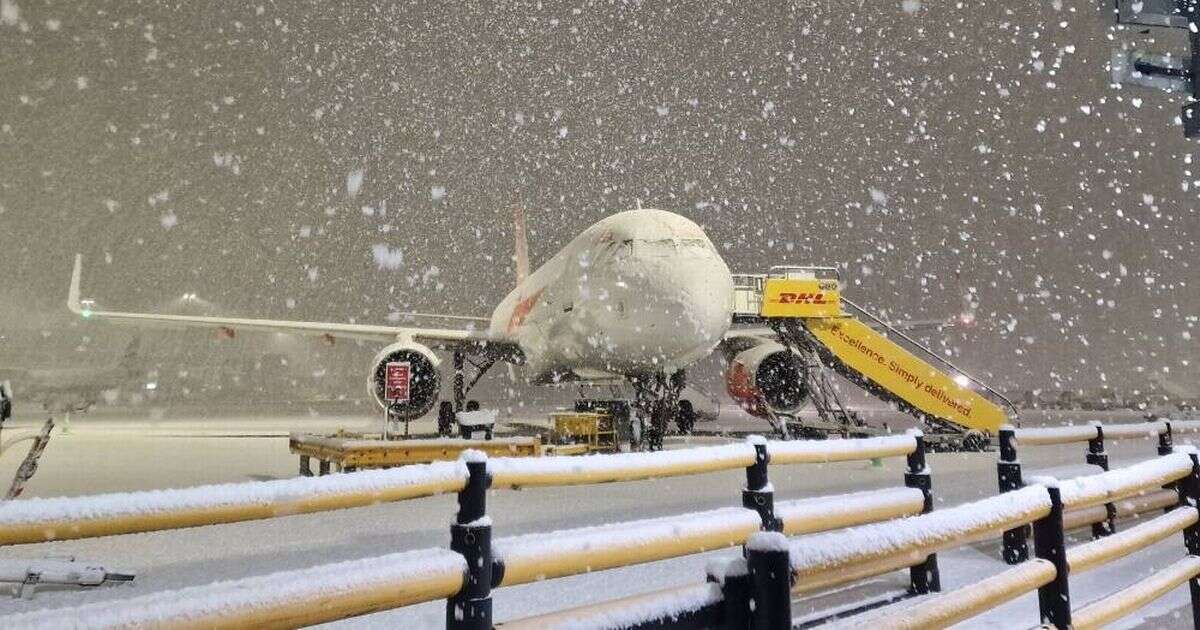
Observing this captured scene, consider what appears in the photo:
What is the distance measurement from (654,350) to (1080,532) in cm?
705

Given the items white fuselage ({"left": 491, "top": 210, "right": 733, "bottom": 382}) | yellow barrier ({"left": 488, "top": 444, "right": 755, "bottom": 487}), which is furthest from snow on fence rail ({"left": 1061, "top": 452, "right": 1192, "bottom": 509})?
white fuselage ({"left": 491, "top": 210, "right": 733, "bottom": 382})

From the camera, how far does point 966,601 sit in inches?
95.3

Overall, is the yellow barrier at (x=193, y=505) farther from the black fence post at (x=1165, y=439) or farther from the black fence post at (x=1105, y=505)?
the black fence post at (x=1165, y=439)

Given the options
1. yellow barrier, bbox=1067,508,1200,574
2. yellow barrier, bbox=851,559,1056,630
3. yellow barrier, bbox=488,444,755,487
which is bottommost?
yellow barrier, bbox=1067,508,1200,574

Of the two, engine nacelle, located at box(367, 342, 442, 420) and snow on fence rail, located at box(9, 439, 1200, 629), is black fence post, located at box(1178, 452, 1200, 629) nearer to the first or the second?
snow on fence rail, located at box(9, 439, 1200, 629)

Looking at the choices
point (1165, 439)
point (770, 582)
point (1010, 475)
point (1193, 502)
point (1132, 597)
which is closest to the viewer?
point (770, 582)

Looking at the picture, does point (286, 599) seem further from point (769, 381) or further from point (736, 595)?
point (769, 381)

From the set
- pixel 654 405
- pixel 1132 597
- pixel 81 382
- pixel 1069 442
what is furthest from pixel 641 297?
pixel 81 382

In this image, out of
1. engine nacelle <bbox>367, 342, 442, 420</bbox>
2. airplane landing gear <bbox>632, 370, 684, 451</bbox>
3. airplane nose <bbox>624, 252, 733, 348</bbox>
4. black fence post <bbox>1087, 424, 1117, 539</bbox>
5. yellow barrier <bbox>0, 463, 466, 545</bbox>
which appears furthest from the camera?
engine nacelle <bbox>367, 342, 442, 420</bbox>

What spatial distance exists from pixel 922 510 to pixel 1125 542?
4.20 ft

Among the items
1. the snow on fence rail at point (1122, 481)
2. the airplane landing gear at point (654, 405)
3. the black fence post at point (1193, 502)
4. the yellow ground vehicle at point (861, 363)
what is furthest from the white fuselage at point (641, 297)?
the snow on fence rail at point (1122, 481)

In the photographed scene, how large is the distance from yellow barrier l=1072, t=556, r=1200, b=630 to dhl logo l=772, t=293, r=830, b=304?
1145 cm

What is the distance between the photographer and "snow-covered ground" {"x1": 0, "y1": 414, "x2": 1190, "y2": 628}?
4.75m

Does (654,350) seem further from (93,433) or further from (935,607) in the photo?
(93,433)
